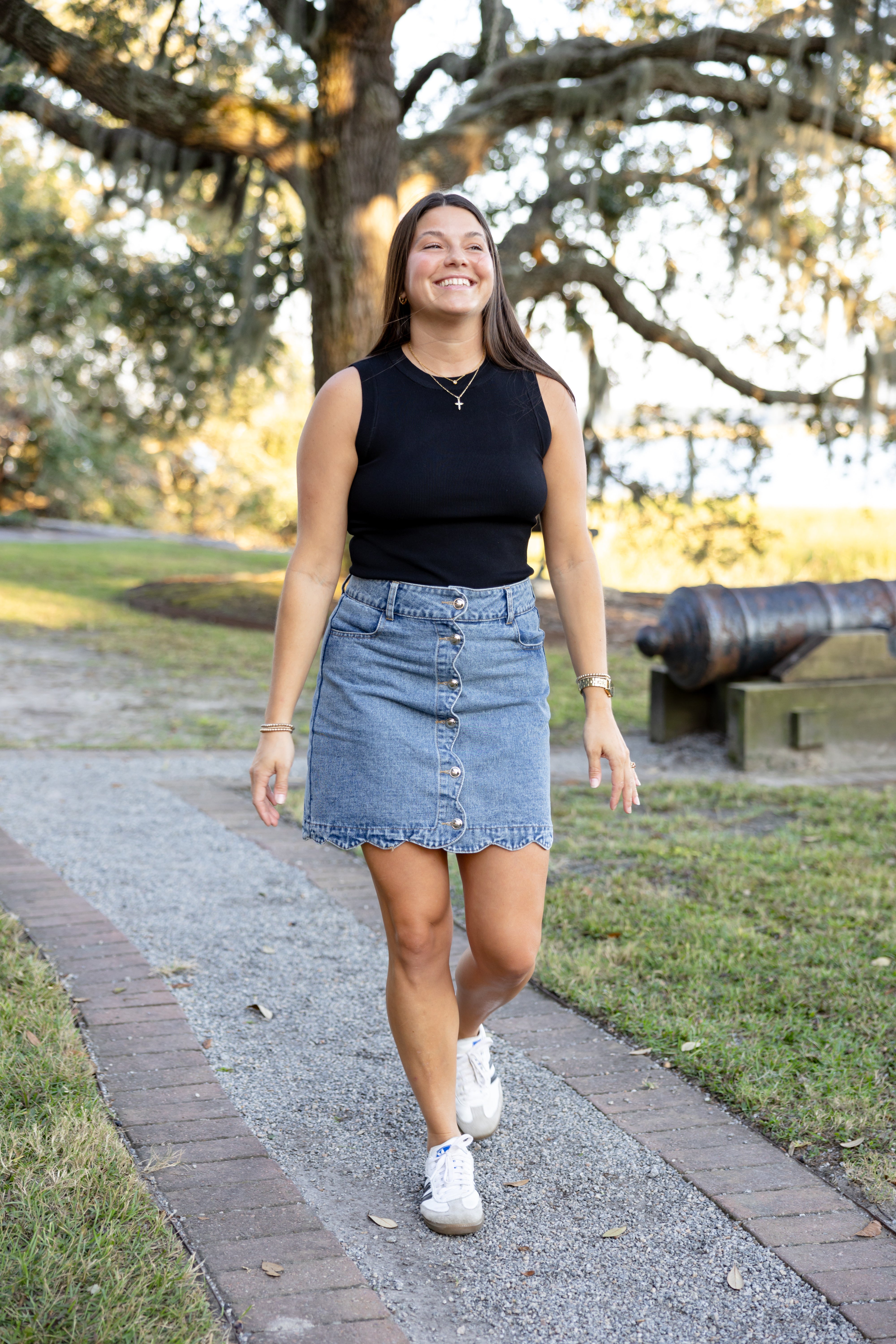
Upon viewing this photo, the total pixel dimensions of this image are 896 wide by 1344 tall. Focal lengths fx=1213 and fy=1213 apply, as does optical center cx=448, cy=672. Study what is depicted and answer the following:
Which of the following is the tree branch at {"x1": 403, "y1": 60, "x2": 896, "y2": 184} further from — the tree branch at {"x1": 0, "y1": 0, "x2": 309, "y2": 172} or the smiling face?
the smiling face

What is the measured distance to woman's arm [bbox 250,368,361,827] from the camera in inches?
87.6

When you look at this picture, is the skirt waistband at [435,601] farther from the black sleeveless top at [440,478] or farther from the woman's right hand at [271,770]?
the woman's right hand at [271,770]

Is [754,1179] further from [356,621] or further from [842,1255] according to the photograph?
[356,621]

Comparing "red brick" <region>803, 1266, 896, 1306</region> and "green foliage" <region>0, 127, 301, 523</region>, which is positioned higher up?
"green foliage" <region>0, 127, 301, 523</region>

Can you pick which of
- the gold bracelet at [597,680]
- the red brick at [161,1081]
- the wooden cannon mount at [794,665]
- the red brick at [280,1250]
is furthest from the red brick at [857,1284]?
the wooden cannon mount at [794,665]

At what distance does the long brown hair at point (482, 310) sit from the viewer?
2322 millimetres

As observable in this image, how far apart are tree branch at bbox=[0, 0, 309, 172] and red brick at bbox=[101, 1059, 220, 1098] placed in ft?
25.3

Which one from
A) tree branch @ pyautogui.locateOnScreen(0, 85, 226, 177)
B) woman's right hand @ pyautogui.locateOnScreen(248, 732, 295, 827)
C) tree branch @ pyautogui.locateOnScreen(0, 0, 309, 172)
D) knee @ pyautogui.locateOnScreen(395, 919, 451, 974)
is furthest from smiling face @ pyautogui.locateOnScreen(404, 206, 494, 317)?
tree branch @ pyautogui.locateOnScreen(0, 85, 226, 177)

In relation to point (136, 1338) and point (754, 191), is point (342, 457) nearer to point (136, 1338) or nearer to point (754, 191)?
point (136, 1338)

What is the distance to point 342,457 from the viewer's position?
2.23m

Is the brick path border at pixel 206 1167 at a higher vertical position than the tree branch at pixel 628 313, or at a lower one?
lower

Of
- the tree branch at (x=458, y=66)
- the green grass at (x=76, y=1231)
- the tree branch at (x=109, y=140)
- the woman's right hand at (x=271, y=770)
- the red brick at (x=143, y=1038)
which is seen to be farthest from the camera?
the tree branch at (x=458, y=66)

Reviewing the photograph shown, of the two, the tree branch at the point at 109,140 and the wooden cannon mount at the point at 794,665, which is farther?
the tree branch at the point at 109,140

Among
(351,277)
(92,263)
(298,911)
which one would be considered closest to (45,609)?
(92,263)
